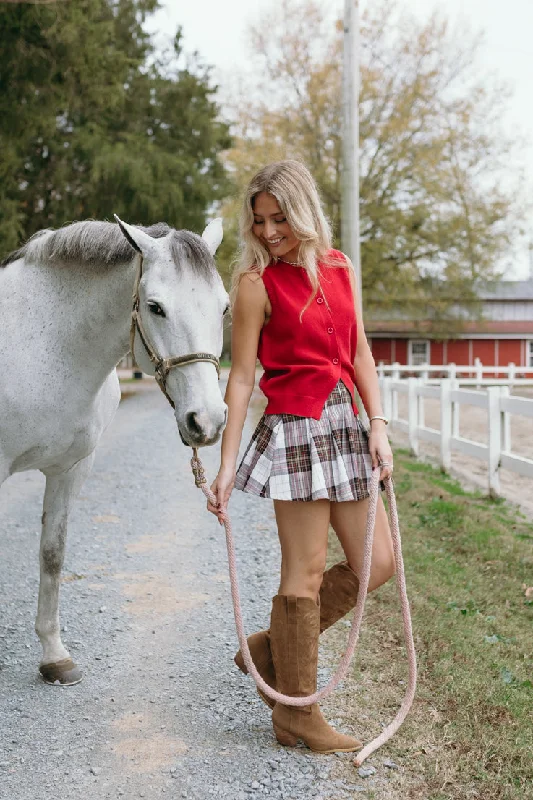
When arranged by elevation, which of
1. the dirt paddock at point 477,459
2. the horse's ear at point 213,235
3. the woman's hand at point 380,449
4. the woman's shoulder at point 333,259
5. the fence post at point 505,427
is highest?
the horse's ear at point 213,235

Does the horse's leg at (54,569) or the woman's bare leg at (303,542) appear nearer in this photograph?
the woman's bare leg at (303,542)

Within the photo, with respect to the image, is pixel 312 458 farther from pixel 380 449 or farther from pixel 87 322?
pixel 87 322

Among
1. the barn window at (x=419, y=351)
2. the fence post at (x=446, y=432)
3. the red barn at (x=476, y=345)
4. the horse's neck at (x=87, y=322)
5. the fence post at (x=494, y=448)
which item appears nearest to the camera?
the horse's neck at (x=87, y=322)

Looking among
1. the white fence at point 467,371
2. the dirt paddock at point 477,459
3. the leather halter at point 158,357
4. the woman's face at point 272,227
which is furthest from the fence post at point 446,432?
the leather halter at point 158,357

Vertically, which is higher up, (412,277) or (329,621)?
(412,277)

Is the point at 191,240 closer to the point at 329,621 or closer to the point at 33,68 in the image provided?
the point at 329,621

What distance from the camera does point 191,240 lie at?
2.51 m

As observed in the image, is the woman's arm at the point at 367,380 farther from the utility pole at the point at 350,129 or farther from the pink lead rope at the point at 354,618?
the utility pole at the point at 350,129

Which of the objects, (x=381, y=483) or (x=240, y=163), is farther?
(x=240, y=163)

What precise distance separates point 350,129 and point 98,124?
29.8 ft

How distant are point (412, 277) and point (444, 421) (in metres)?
15.7

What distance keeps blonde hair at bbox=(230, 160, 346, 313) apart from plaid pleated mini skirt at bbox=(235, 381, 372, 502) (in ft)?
1.28

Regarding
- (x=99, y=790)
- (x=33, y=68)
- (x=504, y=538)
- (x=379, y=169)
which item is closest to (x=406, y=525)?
(x=504, y=538)

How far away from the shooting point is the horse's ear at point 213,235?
271 cm
